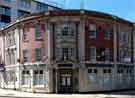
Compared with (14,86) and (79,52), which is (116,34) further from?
(14,86)

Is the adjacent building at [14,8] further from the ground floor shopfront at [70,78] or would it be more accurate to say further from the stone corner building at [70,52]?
the ground floor shopfront at [70,78]

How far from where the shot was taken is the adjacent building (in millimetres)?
70044

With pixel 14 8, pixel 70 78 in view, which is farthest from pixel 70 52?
pixel 14 8

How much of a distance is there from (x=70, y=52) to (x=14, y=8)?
104 feet

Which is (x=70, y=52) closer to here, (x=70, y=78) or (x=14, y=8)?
(x=70, y=78)

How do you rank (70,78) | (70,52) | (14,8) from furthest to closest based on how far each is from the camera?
(14,8) < (70,52) < (70,78)

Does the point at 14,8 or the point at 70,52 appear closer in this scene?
the point at 70,52

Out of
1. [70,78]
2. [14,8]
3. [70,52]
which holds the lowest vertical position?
[70,78]

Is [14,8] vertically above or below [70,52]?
above

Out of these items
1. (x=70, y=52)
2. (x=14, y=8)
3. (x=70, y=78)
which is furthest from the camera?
(x=14, y=8)

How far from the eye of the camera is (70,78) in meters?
44.3

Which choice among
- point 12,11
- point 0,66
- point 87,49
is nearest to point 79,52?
point 87,49

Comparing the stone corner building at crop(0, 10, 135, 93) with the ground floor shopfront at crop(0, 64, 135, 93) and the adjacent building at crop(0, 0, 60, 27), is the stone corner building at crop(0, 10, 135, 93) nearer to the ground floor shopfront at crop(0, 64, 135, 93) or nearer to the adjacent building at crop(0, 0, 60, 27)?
the ground floor shopfront at crop(0, 64, 135, 93)

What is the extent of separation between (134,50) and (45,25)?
15.8 m
